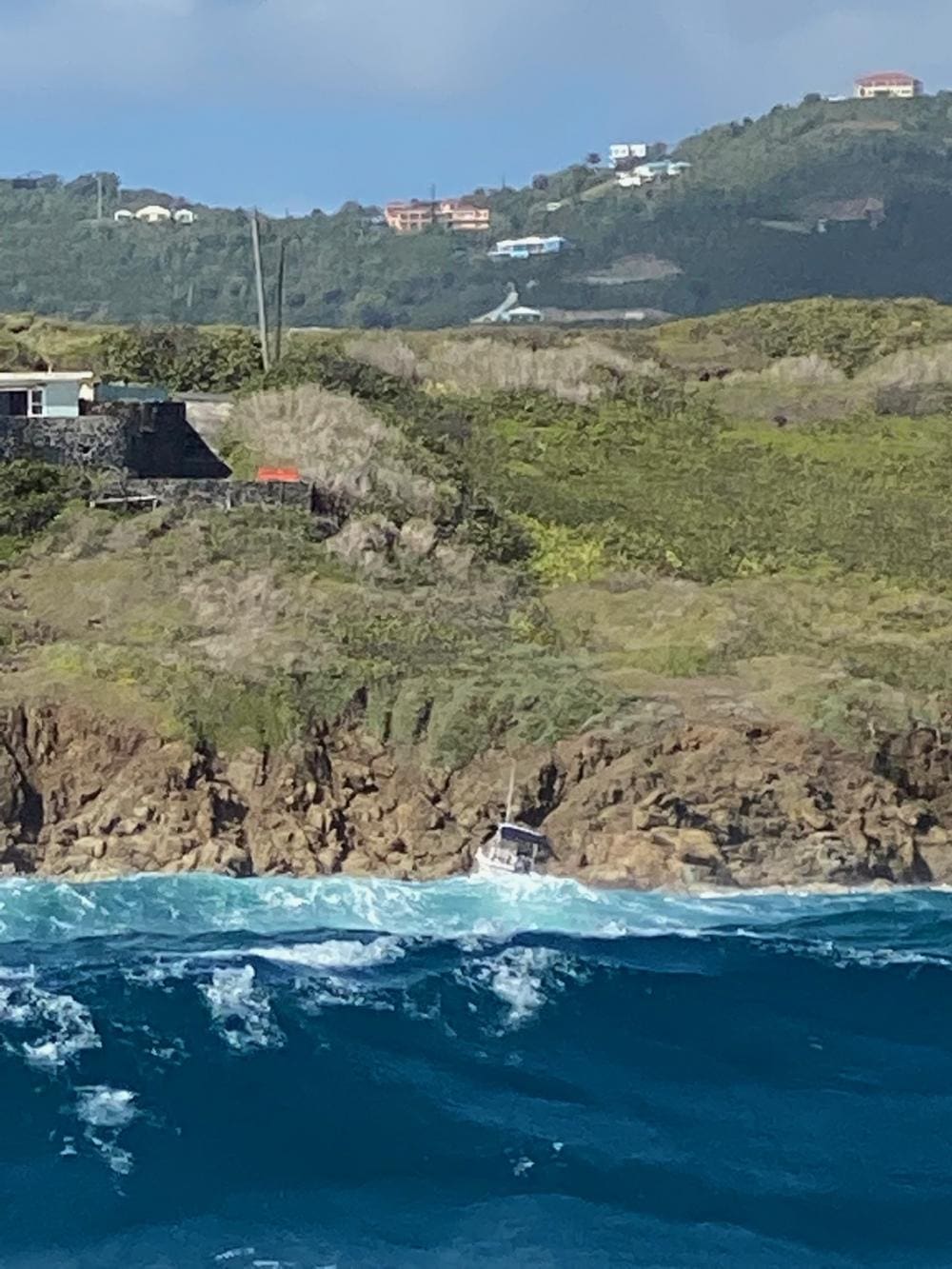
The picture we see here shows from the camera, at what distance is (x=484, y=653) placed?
43156mm

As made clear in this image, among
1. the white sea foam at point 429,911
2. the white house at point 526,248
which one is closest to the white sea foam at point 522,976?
the white sea foam at point 429,911

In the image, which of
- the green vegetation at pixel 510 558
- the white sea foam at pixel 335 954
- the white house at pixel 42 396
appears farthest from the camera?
the white house at pixel 42 396

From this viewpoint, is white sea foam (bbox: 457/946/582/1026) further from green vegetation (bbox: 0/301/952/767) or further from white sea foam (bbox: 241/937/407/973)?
green vegetation (bbox: 0/301/952/767)

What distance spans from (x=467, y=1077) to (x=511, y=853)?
8.48m

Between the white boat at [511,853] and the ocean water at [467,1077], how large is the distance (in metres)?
0.46

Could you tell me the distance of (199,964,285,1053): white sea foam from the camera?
29.1m

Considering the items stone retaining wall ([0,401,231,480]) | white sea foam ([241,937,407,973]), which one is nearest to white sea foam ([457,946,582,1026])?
white sea foam ([241,937,407,973])

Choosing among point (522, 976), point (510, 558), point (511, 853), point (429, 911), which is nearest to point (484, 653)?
point (511, 853)

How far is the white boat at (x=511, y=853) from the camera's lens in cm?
3662

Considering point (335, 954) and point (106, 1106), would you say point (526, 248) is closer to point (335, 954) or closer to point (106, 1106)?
point (335, 954)

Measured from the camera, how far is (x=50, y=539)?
4797cm

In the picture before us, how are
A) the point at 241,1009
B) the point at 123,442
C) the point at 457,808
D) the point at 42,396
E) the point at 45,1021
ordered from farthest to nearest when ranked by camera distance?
the point at 42,396, the point at 123,442, the point at 457,808, the point at 241,1009, the point at 45,1021

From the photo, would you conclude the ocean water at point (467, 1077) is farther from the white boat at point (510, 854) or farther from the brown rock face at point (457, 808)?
the brown rock face at point (457, 808)

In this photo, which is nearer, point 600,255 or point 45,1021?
point 45,1021
